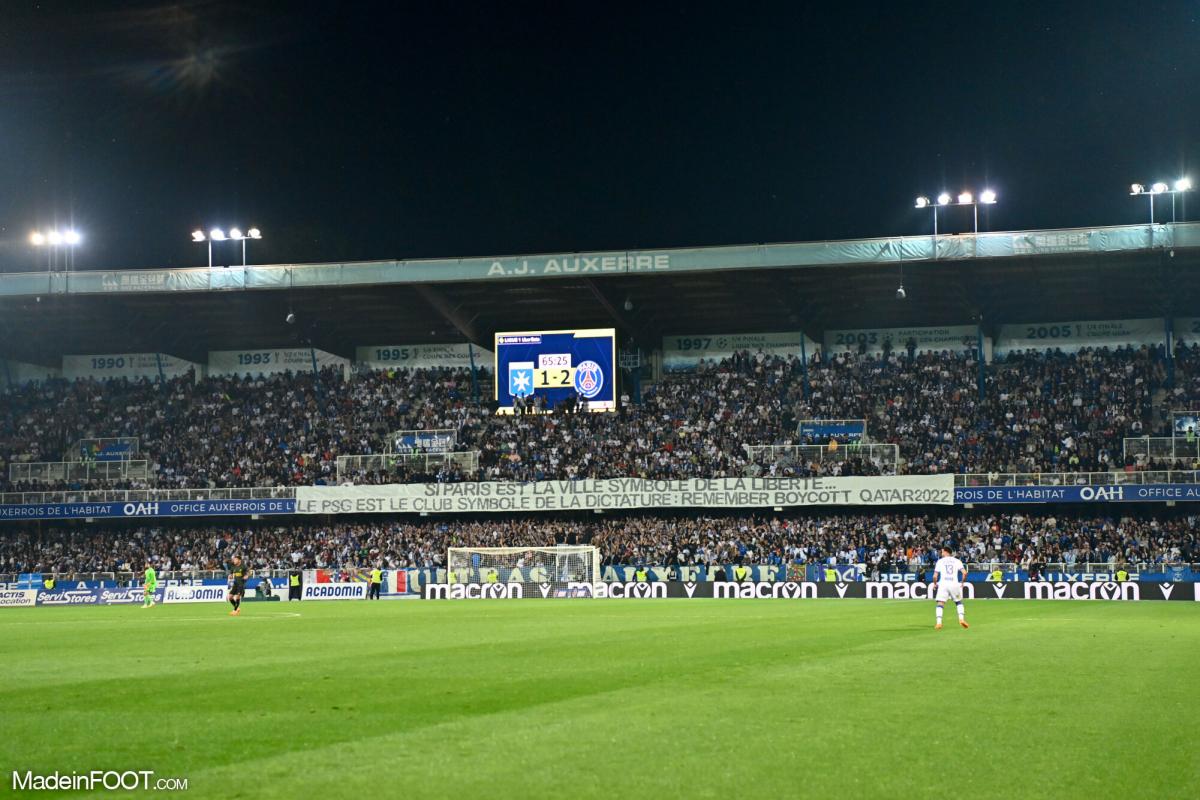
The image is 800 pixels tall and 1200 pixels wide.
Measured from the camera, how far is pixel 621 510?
200 feet

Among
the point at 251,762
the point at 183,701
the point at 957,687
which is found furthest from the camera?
the point at 957,687

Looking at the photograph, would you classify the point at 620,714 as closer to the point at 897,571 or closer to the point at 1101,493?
the point at 897,571

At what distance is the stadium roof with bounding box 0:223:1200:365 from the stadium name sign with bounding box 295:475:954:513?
29.5 ft

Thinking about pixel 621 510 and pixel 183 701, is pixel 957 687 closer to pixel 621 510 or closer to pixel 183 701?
pixel 183 701

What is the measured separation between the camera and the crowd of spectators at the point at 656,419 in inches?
2296

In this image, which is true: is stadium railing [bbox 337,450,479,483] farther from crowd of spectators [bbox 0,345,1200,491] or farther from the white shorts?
the white shorts

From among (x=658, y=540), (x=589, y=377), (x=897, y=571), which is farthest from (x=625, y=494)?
(x=897, y=571)

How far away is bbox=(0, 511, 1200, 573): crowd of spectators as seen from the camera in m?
53.5

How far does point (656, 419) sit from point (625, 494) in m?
6.20

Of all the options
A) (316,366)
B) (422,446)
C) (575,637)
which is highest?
(316,366)

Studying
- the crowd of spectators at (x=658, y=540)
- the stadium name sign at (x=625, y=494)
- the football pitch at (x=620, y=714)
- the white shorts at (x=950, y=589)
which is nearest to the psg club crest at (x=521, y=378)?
the stadium name sign at (x=625, y=494)

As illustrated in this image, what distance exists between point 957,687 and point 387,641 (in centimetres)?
→ 1197

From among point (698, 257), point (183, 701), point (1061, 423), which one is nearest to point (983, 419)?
point (1061, 423)

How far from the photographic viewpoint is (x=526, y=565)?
5544 centimetres
